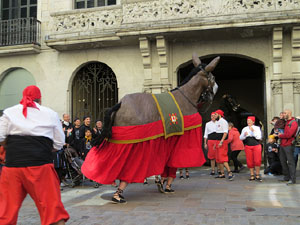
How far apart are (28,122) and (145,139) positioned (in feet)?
8.75

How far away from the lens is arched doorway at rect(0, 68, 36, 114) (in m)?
13.2

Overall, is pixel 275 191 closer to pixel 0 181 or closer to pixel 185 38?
pixel 0 181

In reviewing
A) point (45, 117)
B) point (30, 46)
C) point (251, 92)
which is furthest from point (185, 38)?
point (251, 92)

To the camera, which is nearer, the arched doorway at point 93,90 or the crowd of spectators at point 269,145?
the crowd of spectators at point 269,145

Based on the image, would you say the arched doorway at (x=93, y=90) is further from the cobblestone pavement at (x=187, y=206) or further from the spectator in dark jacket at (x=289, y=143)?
the spectator in dark jacket at (x=289, y=143)

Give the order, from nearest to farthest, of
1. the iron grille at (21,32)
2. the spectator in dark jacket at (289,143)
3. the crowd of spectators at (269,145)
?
1. the spectator in dark jacket at (289,143)
2. the crowd of spectators at (269,145)
3. the iron grille at (21,32)

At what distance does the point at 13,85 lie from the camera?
13.4m

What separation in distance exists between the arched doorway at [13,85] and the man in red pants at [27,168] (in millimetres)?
10404

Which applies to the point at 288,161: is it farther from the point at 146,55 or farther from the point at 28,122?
the point at 28,122

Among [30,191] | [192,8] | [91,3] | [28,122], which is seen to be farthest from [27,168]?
[91,3]

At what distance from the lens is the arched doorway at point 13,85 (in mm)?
13250

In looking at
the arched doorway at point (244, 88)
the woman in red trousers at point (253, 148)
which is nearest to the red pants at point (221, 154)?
the woman in red trousers at point (253, 148)

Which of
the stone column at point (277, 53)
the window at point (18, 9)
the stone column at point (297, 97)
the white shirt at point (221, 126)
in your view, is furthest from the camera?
the window at point (18, 9)

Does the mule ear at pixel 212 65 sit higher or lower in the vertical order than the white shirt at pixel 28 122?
higher
